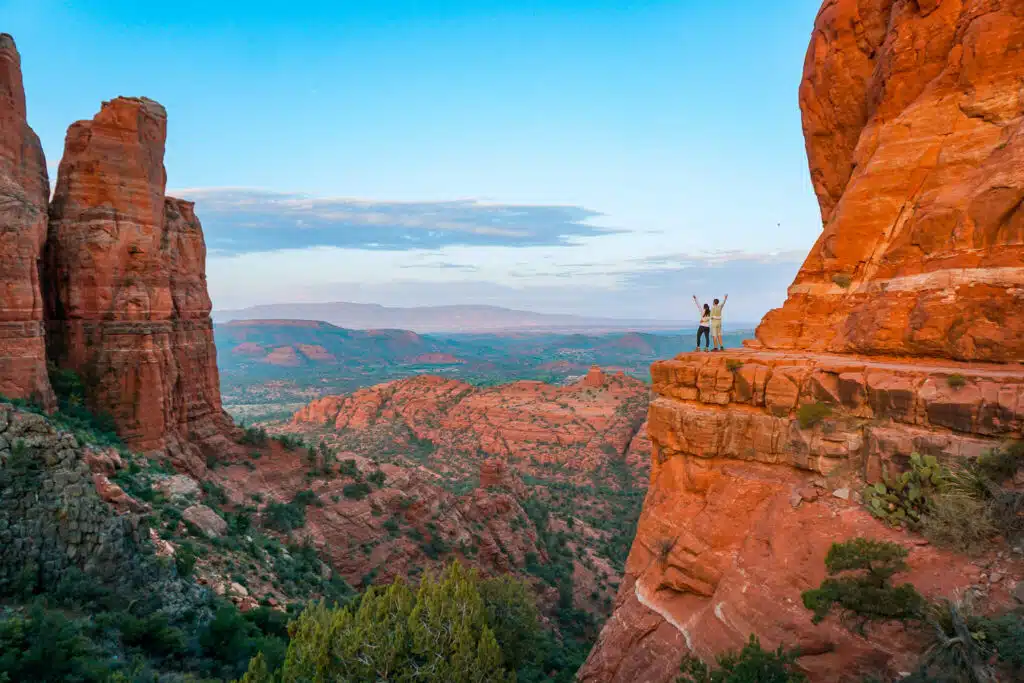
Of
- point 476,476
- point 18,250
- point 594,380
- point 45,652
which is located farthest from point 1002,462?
point 594,380

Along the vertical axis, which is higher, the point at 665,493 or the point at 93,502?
the point at 665,493

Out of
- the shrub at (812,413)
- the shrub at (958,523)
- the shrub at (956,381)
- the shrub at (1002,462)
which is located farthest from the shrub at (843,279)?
the shrub at (958,523)

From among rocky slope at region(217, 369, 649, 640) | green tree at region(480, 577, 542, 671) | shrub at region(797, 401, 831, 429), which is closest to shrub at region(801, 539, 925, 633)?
shrub at region(797, 401, 831, 429)

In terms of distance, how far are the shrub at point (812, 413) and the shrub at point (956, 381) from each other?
203cm

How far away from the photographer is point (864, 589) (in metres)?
8.60

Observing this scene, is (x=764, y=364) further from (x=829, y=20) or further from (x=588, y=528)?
(x=588, y=528)

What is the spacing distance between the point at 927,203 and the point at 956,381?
16.1ft

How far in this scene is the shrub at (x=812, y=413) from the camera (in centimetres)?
1103

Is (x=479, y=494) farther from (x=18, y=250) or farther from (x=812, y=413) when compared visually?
(x=812, y=413)

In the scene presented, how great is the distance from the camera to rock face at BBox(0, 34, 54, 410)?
70.1ft

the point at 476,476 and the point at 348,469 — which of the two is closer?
the point at 348,469

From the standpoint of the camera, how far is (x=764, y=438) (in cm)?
1177

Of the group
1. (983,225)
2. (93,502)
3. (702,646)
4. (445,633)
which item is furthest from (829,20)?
(93,502)

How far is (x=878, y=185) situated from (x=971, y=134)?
1.89 metres
